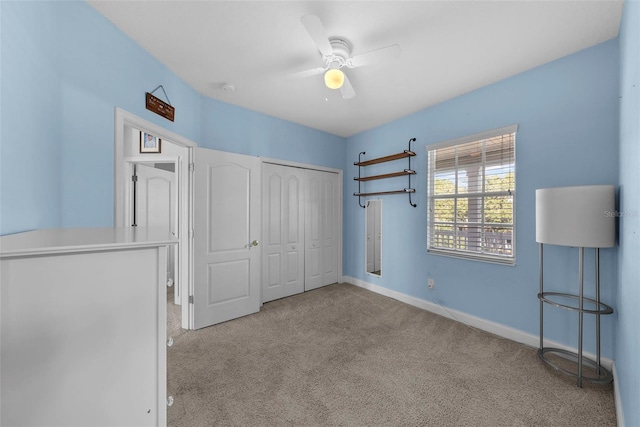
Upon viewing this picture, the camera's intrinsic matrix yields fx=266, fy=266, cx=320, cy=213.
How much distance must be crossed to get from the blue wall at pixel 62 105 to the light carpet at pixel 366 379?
1463 mm

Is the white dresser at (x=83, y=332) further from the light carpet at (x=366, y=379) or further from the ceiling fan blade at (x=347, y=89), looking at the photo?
the ceiling fan blade at (x=347, y=89)

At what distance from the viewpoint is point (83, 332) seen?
814mm

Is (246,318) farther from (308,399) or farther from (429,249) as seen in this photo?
(429,249)

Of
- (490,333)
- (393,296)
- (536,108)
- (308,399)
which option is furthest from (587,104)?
(308,399)

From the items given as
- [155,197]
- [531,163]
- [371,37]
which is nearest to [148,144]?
[155,197]

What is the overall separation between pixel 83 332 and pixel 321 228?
12.4ft

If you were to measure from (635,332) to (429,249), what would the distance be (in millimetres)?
2140

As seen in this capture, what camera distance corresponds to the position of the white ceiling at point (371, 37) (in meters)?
1.78

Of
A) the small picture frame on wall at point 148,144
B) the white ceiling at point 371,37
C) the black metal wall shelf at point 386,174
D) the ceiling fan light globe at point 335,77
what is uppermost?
the white ceiling at point 371,37

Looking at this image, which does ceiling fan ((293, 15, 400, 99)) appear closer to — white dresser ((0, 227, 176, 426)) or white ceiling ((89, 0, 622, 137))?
white ceiling ((89, 0, 622, 137))

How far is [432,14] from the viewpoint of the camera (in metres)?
1.83

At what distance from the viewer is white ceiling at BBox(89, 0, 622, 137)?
1.78 metres

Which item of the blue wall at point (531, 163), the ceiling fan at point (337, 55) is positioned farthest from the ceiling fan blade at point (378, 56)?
the blue wall at point (531, 163)

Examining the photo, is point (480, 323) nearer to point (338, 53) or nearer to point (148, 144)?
→ point (338, 53)
